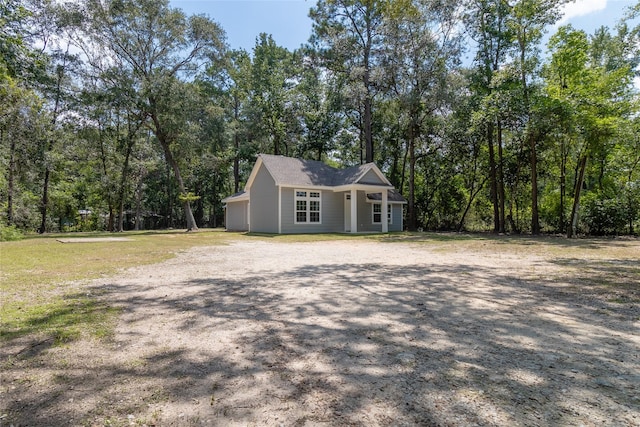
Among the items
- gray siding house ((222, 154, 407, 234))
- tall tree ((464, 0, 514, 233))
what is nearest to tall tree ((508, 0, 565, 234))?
tall tree ((464, 0, 514, 233))

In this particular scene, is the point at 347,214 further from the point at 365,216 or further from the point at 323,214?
the point at 323,214

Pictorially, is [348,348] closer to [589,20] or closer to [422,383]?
[422,383]

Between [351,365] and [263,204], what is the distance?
1802cm

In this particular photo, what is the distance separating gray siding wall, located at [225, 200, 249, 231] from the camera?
24.7 meters

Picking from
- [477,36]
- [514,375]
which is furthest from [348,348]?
[477,36]

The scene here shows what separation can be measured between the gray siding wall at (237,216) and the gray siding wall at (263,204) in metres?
3.18

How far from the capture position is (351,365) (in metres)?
2.51

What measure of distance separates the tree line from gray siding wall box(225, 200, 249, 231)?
3345 millimetres

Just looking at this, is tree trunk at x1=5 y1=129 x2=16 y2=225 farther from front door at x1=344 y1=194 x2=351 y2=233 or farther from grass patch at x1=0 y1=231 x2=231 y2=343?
front door at x1=344 y1=194 x2=351 y2=233

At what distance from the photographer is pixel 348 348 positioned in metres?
2.82

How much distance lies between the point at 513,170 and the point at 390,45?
10941 millimetres

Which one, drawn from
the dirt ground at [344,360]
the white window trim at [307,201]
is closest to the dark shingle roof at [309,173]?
the white window trim at [307,201]

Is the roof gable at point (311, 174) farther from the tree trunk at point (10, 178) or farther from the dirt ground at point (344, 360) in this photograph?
the dirt ground at point (344, 360)

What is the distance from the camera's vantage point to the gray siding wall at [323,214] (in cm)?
1867
